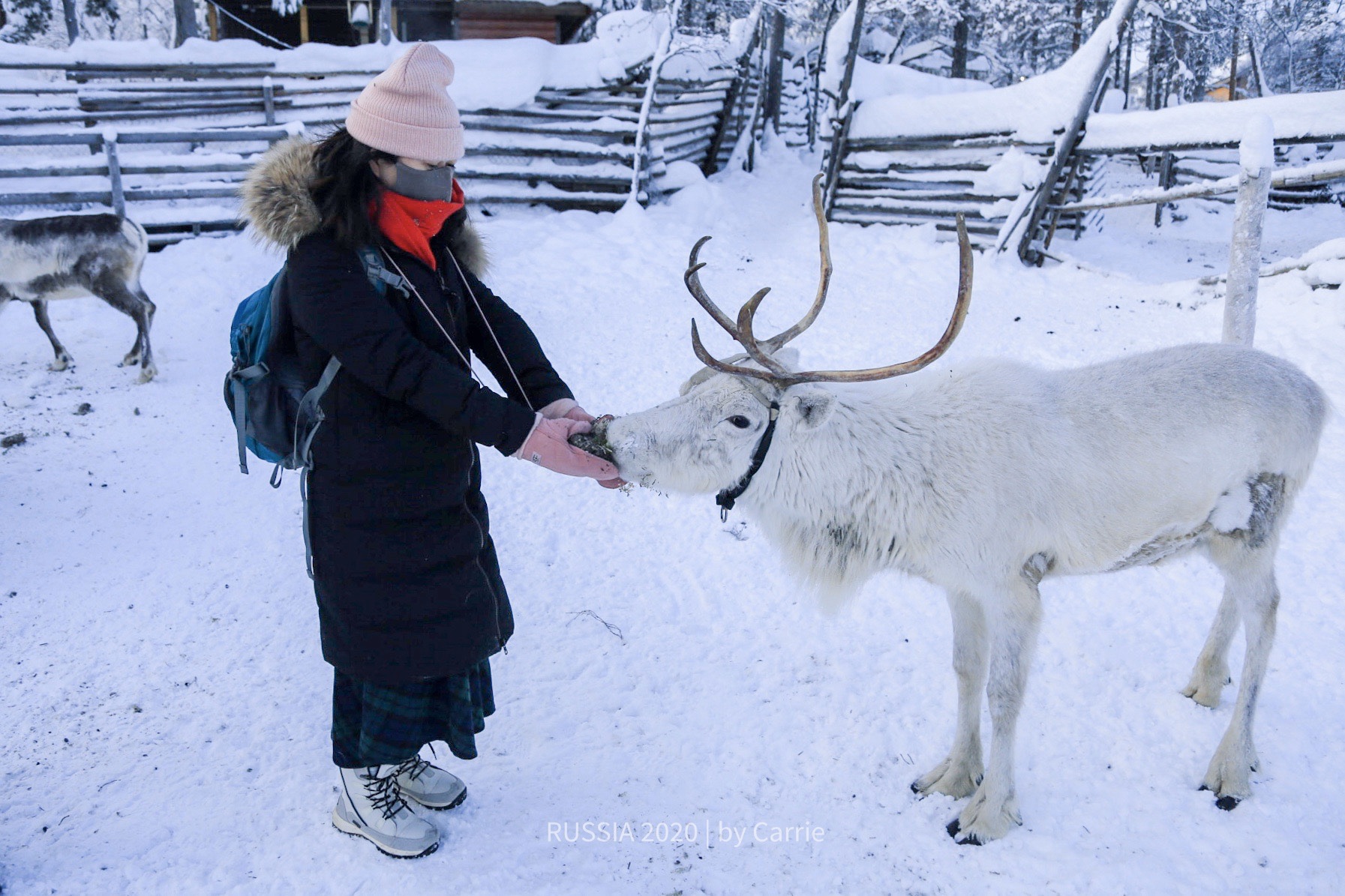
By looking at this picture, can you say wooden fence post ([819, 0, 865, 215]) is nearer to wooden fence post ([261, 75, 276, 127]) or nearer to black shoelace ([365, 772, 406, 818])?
wooden fence post ([261, 75, 276, 127])

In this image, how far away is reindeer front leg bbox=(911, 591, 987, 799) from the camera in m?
2.71

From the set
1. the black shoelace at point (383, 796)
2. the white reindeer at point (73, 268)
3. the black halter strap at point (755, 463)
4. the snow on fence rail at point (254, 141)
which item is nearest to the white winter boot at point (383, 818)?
the black shoelace at point (383, 796)

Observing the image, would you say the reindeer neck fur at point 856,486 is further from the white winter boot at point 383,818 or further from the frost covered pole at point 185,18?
the frost covered pole at point 185,18

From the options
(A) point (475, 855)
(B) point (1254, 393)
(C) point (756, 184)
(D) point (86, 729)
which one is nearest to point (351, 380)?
(A) point (475, 855)

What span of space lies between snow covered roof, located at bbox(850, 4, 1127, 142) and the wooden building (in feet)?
24.3

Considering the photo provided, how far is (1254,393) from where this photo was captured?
2.65 m

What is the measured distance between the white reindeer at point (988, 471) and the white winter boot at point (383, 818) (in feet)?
3.91

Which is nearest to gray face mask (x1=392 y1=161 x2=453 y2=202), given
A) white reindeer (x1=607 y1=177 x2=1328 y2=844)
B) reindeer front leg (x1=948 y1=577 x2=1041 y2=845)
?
white reindeer (x1=607 y1=177 x2=1328 y2=844)

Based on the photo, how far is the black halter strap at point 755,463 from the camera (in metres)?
2.43

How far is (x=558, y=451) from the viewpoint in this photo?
2.16 m

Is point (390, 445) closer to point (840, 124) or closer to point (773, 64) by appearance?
point (840, 124)

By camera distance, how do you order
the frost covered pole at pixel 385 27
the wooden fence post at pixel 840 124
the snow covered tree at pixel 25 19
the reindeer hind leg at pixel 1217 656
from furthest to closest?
the snow covered tree at pixel 25 19 < the frost covered pole at pixel 385 27 < the wooden fence post at pixel 840 124 < the reindeer hind leg at pixel 1217 656

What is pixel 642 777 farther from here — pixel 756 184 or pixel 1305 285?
pixel 756 184

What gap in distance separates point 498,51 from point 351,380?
36.4 ft
